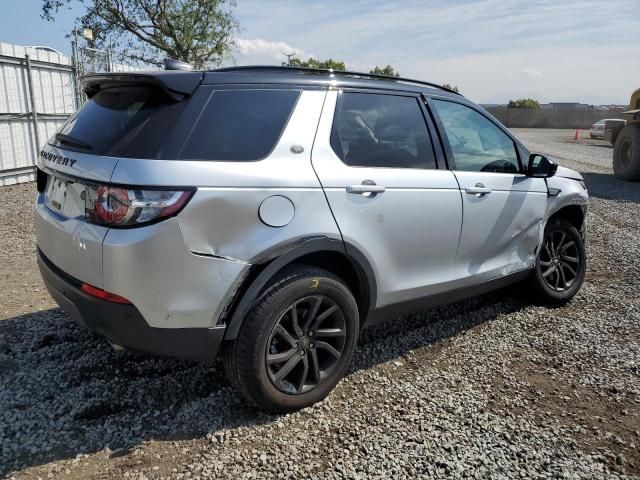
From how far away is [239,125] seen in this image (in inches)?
103

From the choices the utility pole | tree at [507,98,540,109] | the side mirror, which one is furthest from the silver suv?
tree at [507,98,540,109]

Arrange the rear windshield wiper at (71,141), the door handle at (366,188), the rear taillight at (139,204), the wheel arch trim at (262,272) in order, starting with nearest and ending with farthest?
the rear taillight at (139,204), the wheel arch trim at (262,272), the rear windshield wiper at (71,141), the door handle at (366,188)

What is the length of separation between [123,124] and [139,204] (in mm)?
552

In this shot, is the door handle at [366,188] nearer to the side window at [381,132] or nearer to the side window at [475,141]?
the side window at [381,132]

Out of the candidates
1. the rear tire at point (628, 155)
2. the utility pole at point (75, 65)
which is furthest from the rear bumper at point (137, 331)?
the rear tire at point (628, 155)

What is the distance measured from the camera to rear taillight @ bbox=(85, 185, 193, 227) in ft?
7.57

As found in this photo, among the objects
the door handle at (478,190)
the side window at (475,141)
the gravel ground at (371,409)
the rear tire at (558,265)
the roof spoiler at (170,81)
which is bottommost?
the gravel ground at (371,409)

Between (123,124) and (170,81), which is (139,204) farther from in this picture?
(170,81)

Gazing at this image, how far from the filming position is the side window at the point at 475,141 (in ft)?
11.7

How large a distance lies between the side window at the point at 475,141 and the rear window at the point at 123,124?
6.26 feet

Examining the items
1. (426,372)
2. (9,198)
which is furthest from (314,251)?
(9,198)

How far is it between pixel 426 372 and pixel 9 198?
7.91 metres

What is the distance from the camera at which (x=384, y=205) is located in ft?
9.76

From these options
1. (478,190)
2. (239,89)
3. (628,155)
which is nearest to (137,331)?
(239,89)
